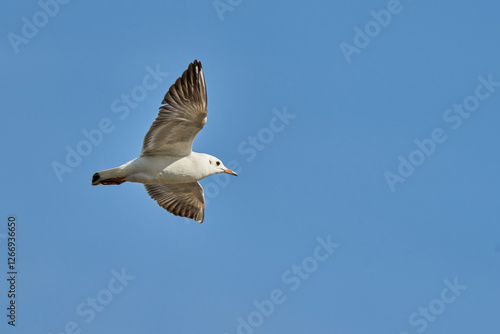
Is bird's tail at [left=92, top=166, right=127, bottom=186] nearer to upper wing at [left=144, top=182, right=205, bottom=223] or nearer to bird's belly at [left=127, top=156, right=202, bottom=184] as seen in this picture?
bird's belly at [left=127, top=156, right=202, bottom=184]

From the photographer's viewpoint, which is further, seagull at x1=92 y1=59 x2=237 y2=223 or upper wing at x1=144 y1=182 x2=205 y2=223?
upper wing at x1=144 y1=182 x2=205 y2=223

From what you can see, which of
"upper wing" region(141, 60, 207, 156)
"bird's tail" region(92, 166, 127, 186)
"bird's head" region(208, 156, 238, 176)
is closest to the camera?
"upper wing" region(141, 60, 207, 156)

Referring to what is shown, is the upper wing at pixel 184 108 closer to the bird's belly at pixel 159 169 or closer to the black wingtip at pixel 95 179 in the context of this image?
the bird's belly at pixel 159 169

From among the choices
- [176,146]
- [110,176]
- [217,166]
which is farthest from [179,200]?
[110,176]

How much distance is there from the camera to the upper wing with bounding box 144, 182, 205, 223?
2353 centimetres

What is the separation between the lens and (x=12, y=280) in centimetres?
2125

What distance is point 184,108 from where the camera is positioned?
792 inches

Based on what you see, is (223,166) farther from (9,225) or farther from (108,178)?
(9,225)

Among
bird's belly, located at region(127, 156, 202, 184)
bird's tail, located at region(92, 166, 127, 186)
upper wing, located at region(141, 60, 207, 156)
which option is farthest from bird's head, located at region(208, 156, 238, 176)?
bird's tail, located at region(92, 166, 127, 186)

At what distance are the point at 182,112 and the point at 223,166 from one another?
2.48 metres

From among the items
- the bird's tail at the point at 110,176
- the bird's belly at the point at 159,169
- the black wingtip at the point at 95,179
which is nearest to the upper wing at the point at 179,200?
the bird's belly at the point at 159,169

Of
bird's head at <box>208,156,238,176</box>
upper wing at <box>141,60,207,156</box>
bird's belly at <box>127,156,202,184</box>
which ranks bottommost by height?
bird's head at <box>208,156,238,176</box>

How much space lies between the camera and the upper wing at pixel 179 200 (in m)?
23.5

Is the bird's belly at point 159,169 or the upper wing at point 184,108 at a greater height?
the upper wing at point 184,108
